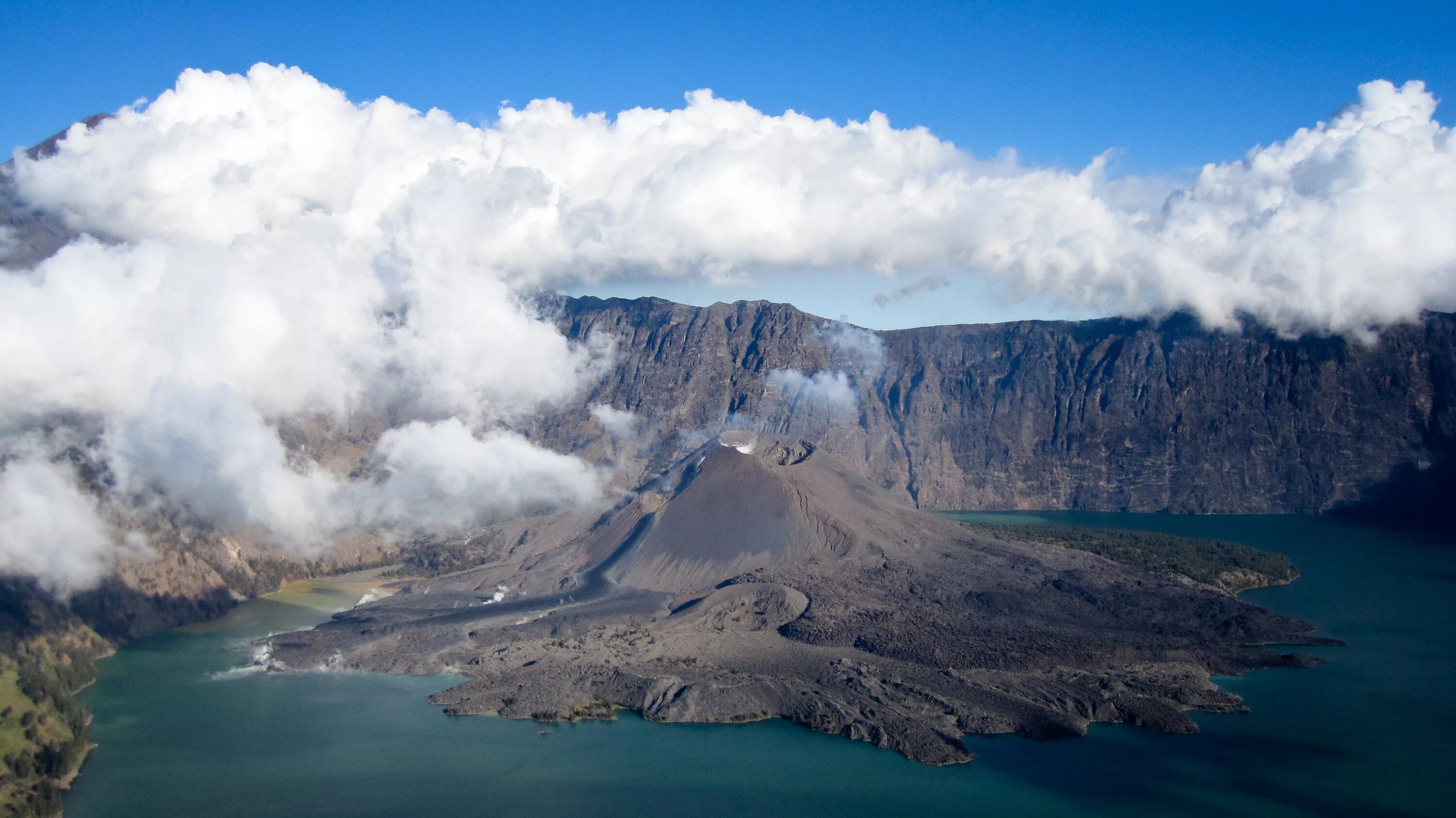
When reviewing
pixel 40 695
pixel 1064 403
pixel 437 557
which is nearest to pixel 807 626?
pixel 40 695

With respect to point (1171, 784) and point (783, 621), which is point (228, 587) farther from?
point (1171, 784)

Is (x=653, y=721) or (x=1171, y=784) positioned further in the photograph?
(x=653, y=721)

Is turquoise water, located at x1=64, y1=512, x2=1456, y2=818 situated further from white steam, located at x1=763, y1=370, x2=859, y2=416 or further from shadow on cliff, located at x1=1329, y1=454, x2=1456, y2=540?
white steam, located at x1=763, y1=370, x2=859, y2=416

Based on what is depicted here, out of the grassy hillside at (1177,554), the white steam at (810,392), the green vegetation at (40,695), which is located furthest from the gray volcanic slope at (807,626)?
the white steam at (810,392)

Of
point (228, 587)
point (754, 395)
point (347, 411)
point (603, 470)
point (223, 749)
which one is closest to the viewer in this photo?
point (223, 749)

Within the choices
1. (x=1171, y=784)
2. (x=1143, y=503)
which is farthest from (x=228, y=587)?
(x=1143, y=503)

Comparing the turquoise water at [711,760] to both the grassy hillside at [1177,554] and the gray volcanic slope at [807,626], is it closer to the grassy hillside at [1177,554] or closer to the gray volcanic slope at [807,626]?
the gray volcanic slope at [807,626]

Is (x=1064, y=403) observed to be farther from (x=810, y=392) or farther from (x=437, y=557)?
(x=437, y=557)
